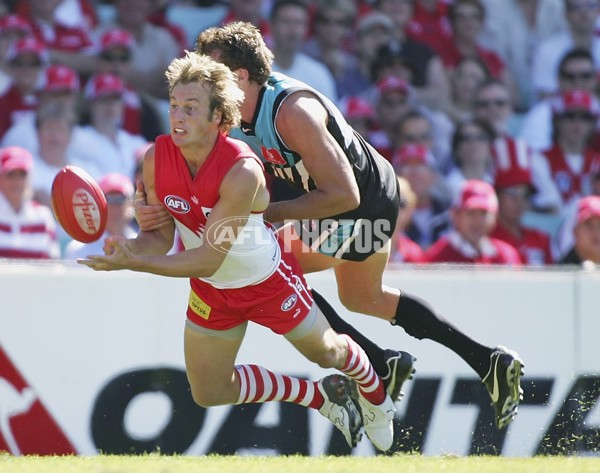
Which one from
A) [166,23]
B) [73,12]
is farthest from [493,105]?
[73,12]

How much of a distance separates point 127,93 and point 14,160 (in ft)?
5.03

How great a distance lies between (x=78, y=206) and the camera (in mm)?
5090

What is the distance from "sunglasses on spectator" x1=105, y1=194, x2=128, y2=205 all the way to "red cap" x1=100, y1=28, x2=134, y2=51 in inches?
78.7

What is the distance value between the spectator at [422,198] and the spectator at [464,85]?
A: 0.94 m

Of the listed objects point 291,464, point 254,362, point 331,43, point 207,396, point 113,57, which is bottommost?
point 291,464

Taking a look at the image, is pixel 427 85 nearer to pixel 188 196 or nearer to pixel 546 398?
pixel 546 398

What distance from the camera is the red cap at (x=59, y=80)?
880 centimetres

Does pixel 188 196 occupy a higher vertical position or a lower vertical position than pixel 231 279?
higher

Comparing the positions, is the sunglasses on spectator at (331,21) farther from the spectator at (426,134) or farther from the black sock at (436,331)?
the black sock at (436,331)

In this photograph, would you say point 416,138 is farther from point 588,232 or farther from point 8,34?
point 8,34

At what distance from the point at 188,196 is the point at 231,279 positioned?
1.40 ft

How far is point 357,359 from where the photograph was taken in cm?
565

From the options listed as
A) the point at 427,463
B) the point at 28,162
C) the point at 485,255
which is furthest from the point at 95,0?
the point at 427,463

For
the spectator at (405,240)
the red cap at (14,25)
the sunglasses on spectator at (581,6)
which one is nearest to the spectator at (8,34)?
the red cap at (14,25)
